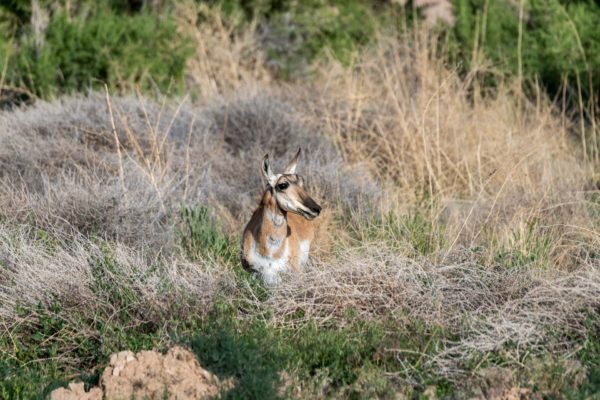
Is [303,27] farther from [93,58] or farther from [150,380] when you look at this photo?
[150,380]

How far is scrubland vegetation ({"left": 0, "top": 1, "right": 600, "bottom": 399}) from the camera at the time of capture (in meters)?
6.17

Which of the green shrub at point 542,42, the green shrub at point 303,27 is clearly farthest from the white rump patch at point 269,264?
the green shrub at point 303,27

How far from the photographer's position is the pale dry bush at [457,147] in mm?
8555

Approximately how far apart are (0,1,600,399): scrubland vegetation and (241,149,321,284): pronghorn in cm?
12

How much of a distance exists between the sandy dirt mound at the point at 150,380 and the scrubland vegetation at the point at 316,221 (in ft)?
0.51

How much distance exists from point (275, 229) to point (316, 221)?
168 cm

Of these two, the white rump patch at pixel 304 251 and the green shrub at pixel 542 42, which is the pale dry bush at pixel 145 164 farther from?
the green shrub at pixel 542 42

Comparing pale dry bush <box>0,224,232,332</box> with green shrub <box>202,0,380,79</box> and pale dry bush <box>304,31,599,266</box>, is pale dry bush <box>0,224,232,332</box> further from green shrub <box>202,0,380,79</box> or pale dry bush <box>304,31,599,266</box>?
green shrub <box>202,0,380,79</box>

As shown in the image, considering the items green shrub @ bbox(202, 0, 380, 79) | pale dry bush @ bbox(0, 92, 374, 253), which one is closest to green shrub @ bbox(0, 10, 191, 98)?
pale dry bush @ bbox(0, 92, 374, 253)

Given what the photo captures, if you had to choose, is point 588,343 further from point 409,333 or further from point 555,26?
point 555,26

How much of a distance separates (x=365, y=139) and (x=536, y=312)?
4976 mm

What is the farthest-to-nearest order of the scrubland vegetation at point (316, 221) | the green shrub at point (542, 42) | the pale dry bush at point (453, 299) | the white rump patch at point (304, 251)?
the green shrub at point (542, 42)
the white rump patch at point (304, 251)
the pale dry bush at point (453, 299)
the scrubland vegetation at point (316, 221)

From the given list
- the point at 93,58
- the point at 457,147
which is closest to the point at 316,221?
the point at 457,147

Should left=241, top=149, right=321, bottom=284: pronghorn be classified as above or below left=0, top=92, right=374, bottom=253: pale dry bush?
above
